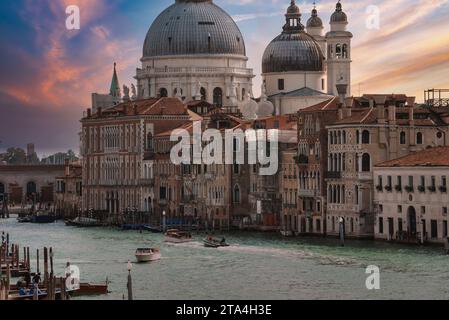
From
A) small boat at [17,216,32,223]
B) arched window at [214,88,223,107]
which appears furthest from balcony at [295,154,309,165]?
arched window at [214,88,223,107]

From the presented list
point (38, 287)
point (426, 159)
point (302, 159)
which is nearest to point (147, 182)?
point (302, 159)

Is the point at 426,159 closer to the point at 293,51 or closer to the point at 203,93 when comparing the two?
the point at 293,51

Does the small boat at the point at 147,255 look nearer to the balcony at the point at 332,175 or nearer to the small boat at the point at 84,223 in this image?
the balcony at the point at 332,175

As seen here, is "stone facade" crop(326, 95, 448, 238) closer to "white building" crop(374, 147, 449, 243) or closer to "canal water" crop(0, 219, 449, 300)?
"white building" crop(374, 147, 449, 243)

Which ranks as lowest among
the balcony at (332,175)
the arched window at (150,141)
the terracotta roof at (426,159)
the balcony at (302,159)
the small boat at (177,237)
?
the small boat at (177,237)

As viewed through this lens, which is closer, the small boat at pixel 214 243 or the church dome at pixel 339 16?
the small boat at pixel 214 243

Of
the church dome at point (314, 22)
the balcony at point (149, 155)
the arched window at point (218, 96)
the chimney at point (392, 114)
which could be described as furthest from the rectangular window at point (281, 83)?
the chimney at point (392, 114)
